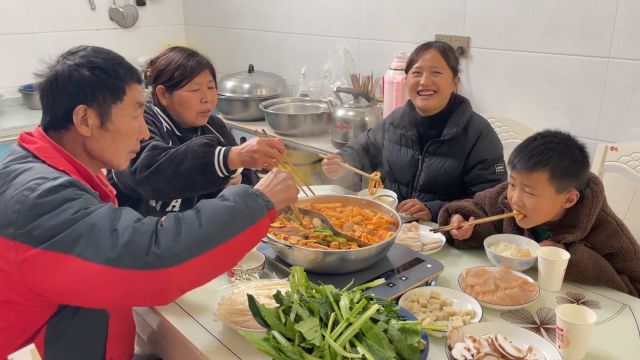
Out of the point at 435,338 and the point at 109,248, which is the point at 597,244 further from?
the point at 109,248

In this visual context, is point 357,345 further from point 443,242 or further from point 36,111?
point 36,111

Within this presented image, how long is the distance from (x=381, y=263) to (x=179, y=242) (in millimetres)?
639

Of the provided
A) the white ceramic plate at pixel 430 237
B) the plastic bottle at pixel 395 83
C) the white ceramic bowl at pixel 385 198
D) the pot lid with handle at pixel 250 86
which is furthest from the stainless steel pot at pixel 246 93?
the white ceramic plate at pixel 430 237

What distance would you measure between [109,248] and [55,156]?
31 cm

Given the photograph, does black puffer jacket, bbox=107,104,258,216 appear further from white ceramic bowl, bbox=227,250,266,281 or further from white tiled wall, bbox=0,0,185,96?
white tiled wall, bbox=0,0,185,96

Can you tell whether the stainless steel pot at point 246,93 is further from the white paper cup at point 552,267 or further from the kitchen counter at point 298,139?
the white paper cup at point 552,267

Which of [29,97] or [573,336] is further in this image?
[29,97]

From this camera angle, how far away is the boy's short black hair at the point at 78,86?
1.20m

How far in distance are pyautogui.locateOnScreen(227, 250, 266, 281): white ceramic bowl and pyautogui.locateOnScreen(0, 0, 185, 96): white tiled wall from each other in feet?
8.58

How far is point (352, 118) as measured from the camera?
9.18 feet

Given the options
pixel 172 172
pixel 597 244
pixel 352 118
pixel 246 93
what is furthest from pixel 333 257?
pixel 246 93

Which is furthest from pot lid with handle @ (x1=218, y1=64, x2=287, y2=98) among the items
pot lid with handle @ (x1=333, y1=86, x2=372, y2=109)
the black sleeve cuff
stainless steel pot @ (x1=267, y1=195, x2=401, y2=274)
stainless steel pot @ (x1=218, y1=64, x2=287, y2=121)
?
stainless steel pot @ (x1=267, y1=195, x2=401, y2=274)

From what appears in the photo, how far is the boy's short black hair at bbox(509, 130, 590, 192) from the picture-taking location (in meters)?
1.55

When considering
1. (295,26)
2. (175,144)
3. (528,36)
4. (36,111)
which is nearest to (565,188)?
(528,36)
